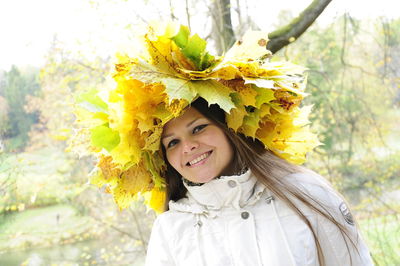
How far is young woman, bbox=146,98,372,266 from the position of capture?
159 cm

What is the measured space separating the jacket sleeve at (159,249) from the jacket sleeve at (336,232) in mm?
651

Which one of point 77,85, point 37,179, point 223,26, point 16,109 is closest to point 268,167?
point 223,26

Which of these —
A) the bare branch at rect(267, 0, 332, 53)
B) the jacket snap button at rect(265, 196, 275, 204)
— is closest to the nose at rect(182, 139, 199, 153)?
the jacket snap button at rect(265, 196, 275, 204)

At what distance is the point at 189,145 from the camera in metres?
1.68

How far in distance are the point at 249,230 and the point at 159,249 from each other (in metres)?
0.42

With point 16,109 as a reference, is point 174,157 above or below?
above

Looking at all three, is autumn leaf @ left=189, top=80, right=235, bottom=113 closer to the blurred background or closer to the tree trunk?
the blurred background

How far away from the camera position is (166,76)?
4.94 feet

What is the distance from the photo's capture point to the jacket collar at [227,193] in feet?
5.44

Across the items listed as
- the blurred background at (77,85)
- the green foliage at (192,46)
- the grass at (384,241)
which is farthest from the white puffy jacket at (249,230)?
the grass at (384,241)

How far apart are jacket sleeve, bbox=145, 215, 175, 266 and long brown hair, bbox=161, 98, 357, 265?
34 cm

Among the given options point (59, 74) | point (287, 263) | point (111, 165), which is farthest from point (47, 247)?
point (287, 263)

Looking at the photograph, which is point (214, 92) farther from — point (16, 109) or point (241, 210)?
point (16, 109)

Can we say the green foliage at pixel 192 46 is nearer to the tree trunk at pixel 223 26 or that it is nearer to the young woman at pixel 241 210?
the young woman at pixel 241 210
